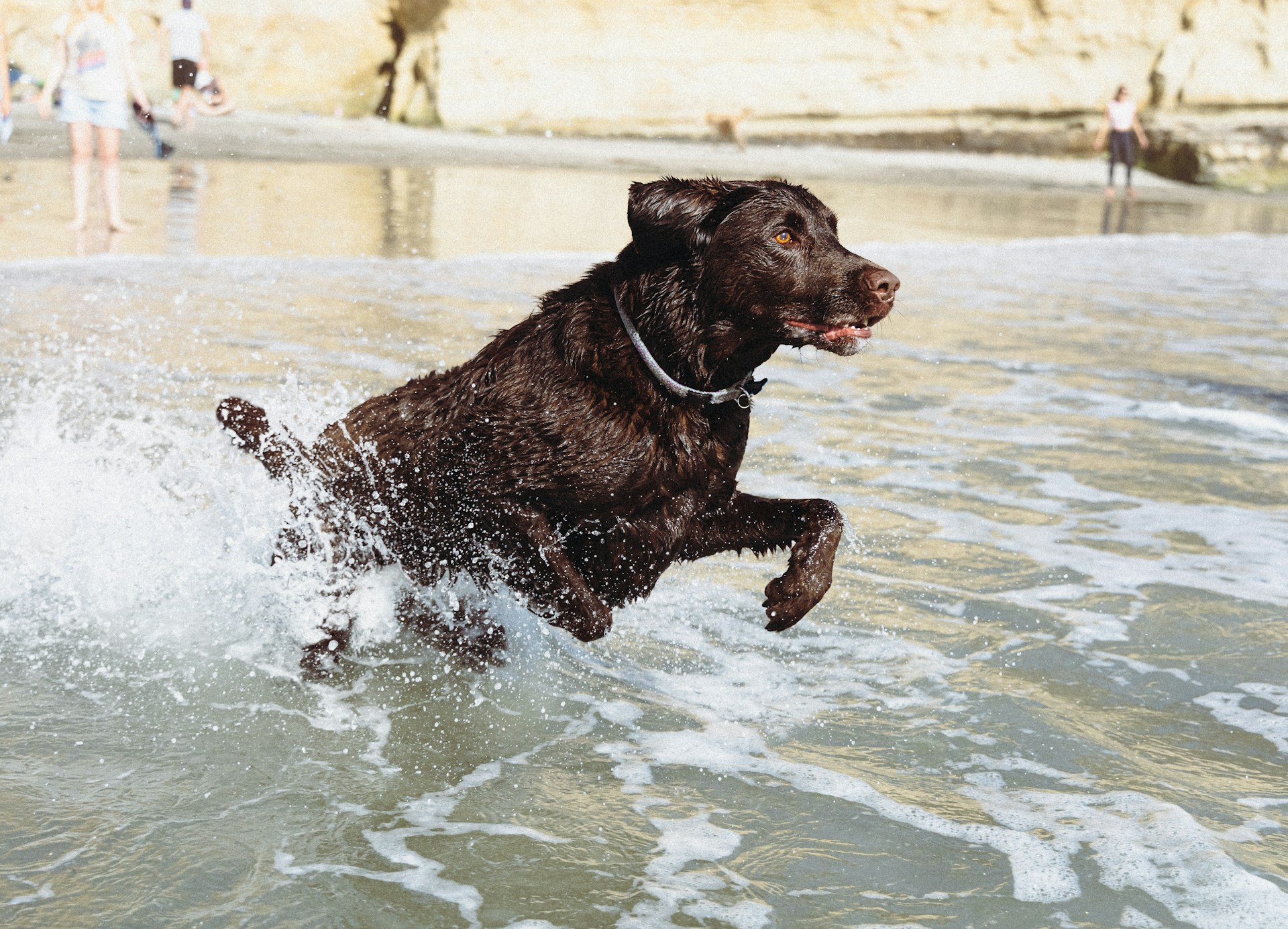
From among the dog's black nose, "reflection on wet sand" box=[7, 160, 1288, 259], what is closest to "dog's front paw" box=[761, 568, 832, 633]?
the dog's black nose

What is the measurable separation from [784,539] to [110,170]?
9761 millimetres

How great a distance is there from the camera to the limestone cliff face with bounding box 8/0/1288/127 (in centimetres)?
3303

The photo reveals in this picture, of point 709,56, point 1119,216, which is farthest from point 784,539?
point 709,56

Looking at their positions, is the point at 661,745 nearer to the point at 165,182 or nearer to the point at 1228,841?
the point at 1228,841

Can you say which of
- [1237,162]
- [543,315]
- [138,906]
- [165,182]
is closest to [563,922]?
[138,906]

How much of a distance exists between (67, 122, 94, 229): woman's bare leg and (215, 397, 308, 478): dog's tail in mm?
8189

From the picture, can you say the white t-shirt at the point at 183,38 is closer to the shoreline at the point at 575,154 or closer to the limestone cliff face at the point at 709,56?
the shoreline at the point at 575,154

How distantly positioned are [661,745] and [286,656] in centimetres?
134

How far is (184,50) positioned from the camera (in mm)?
20469

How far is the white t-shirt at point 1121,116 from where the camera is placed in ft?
94.7

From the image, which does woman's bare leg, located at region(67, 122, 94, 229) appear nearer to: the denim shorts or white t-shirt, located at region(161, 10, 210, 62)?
the denim shorts

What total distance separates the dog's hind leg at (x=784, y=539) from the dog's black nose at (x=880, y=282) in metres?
0.72

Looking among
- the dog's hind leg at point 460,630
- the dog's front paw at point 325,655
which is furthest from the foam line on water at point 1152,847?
the dog's front paw at point 325,655

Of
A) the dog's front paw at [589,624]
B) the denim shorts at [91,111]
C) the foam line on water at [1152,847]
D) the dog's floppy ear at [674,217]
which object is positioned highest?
the denim shorts at [91,111]
